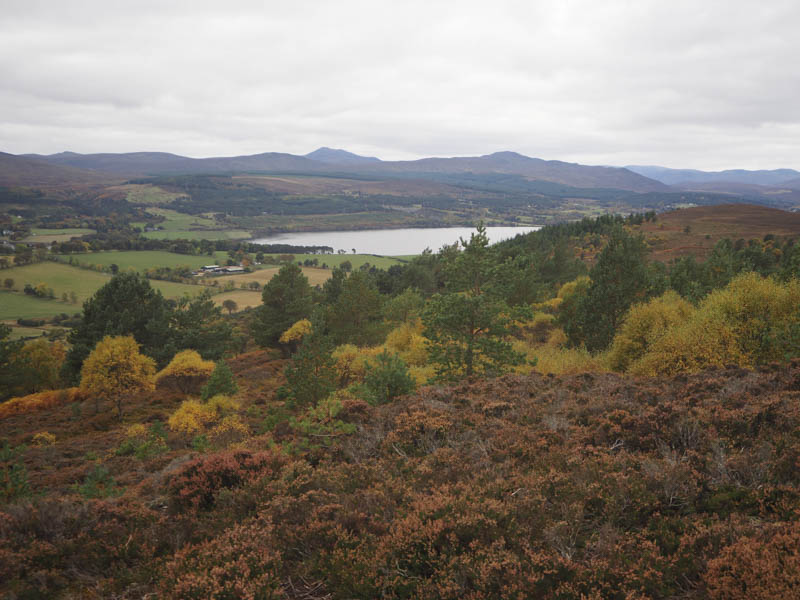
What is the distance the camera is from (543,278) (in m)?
57.1

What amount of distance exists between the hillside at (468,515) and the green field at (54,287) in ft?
308

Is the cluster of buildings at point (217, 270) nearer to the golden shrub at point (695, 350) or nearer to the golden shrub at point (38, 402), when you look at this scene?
the golden shrub at point (38, 402)

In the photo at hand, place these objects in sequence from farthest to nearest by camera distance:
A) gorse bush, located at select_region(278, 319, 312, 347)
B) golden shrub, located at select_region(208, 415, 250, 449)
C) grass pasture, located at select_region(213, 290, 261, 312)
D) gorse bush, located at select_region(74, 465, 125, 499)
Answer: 1. grass pasture, located at select_region(213, 290, 261, 312)
2. gorse bush, located at select_region(278, 319, 312, 347)
3. golden shrub, located at select_region(208, 415, 250, 449)
4. gorse bush, located at select_region(74, 465, 125, 499)

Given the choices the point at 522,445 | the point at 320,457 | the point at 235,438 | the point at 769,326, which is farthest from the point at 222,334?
the point at 769,326

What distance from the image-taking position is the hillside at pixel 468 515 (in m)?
5.08

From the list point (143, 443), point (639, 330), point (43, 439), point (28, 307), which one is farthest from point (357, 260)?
point (639, 330)

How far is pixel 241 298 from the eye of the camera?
321 feet

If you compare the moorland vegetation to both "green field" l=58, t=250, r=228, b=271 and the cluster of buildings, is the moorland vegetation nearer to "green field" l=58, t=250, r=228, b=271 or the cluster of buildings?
the cluster of buildings

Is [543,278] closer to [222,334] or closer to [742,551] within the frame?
[222,334]

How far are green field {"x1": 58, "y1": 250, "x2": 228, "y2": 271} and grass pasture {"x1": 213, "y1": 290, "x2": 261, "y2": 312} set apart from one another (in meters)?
36.6

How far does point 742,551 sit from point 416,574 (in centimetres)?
385

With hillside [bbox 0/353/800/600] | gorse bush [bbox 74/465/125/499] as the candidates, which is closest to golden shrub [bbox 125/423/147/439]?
gorse bush [bbox 74/465/125/499]

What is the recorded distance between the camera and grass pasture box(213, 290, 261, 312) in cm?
9300

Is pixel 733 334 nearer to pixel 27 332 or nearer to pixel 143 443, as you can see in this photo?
pixel 143 443
